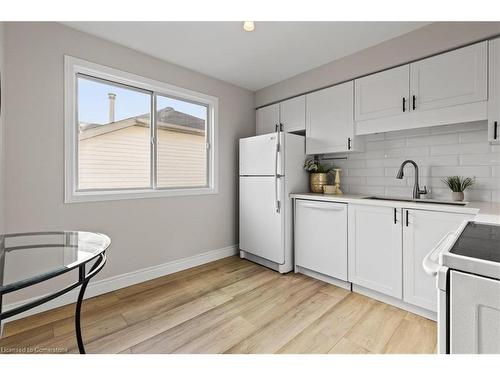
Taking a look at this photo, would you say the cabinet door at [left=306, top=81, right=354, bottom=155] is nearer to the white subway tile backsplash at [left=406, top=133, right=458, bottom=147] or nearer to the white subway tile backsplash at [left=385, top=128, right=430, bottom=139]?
the white subway tile backsplash at [left=385, top=128, right=430, bottom=139]

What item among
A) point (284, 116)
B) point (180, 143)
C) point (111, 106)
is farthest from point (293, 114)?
point (111, 106)

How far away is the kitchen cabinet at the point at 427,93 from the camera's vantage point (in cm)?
182

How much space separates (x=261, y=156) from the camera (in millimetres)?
2910

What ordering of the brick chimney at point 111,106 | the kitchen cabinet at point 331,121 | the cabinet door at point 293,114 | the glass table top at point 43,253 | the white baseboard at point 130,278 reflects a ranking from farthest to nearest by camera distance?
the cabinet door at point 293,114 < the kitchen cabinet at point 331,121 < the brick chimney at point 111,106 < the white baseboard at point 130,278 < the glass table top at point 43,253

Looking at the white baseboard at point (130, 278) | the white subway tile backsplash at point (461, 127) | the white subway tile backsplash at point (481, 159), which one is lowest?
the white baseboard at point (130, 278)

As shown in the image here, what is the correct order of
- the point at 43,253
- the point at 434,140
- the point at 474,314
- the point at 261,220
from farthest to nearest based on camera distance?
1. the point at 261,220
2. the point at 434,140
3. the point at 43,253
4. the point at 474,314

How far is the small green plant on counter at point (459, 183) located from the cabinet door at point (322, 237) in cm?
90

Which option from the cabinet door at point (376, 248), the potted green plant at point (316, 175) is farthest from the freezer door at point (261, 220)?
the cabinet door at point (376, 248)

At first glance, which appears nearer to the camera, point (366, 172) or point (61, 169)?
point (61, 169)

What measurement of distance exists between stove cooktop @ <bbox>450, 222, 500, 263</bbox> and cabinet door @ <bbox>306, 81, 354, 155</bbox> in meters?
A: 1.61

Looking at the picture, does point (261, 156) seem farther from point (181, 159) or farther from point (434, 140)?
point (434, 140)

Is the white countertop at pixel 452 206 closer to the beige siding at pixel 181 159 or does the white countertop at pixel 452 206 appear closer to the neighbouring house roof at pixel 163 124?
the beige siding at pixel 181 159

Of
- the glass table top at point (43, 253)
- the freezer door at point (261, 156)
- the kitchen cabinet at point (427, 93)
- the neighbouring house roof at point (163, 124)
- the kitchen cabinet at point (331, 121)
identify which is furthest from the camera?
the freezer door at point (261, 156)

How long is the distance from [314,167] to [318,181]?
18cm
